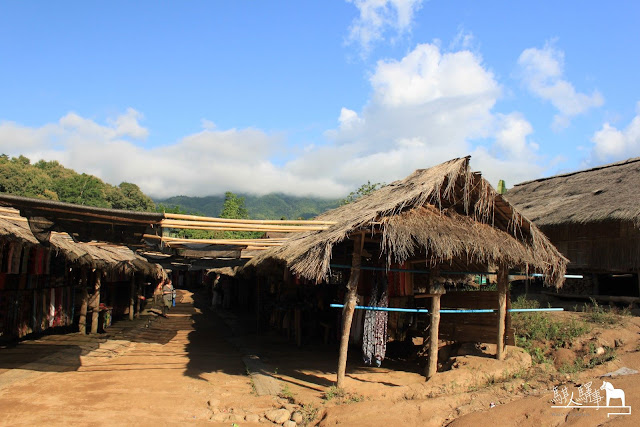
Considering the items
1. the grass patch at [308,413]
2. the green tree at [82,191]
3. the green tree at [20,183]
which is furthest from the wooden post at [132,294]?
the green tree at [82,191]

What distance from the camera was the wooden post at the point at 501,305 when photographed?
24.8 feet

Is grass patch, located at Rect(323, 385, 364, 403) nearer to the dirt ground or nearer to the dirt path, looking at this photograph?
the dirt ground

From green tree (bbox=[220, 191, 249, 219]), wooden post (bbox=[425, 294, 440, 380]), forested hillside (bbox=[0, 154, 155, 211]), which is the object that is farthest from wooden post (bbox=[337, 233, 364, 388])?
forested hillside (bbox=[0, 154, 155, 211])

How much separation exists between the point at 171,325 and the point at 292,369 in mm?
9563

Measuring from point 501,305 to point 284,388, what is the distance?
3.97 meters

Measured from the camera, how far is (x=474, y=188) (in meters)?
7.33

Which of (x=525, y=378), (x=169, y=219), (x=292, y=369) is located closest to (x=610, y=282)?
(x=525, y=378)

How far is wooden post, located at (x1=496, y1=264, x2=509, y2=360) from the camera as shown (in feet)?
24.8

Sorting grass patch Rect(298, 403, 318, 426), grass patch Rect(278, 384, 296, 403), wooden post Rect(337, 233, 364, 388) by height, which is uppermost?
wooden post Rect(337, 233, 364, 388)

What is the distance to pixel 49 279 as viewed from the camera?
10.9 m

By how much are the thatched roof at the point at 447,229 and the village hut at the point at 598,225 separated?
4775 millimetres

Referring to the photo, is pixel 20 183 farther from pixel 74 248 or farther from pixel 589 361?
pixel 589 361

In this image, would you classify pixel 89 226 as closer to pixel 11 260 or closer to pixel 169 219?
pixel 169 219

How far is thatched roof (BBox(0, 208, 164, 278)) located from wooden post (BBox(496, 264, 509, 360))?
781 cm
